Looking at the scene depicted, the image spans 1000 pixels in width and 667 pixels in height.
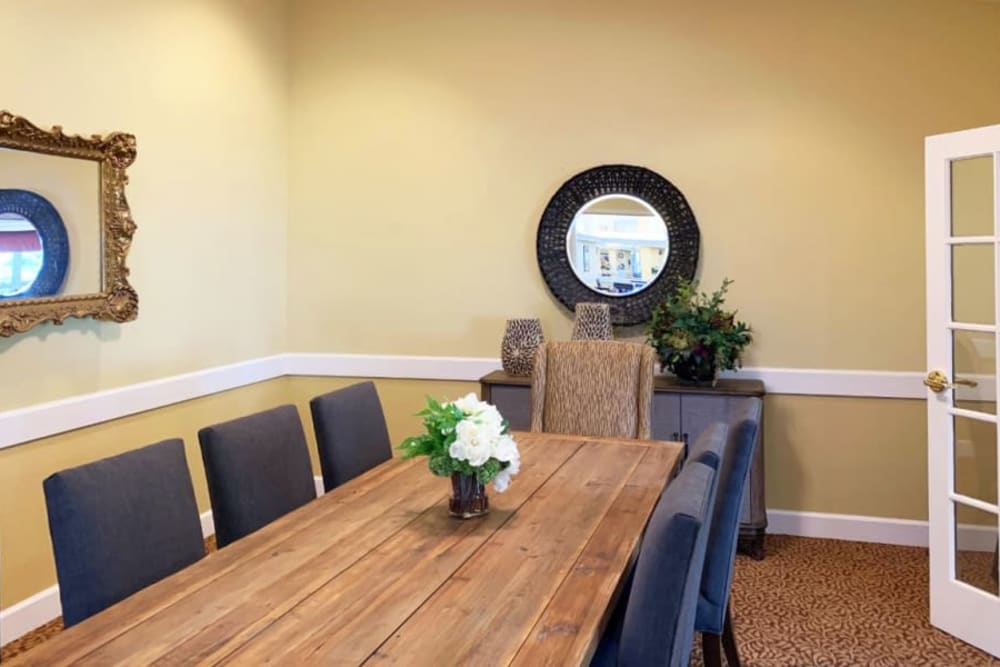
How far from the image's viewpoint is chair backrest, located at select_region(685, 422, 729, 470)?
6.16ft

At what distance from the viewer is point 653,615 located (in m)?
1.46

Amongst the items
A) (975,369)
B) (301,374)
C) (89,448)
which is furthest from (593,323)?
(89,448)

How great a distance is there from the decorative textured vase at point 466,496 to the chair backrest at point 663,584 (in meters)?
0.68

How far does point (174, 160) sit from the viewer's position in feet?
12.4

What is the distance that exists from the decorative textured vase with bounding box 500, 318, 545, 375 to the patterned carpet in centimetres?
138

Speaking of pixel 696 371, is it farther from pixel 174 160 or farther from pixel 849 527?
pixel 174 160

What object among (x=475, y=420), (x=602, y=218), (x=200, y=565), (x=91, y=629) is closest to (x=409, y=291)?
(x=602, y=218)

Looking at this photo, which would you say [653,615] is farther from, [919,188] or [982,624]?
[919,188]

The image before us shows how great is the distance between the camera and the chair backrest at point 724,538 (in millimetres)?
2279

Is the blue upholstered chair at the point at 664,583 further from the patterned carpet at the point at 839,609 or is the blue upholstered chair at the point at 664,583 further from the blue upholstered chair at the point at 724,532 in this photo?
the patterned carpet at the point at 839,609

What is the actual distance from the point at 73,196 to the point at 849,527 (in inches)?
151

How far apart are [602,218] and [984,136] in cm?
183

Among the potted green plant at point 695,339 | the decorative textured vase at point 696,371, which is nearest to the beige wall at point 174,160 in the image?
the potted green plant at point 695,339

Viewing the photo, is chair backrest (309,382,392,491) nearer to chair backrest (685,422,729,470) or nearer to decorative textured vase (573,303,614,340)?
chair backrest (685,422,729,470)
